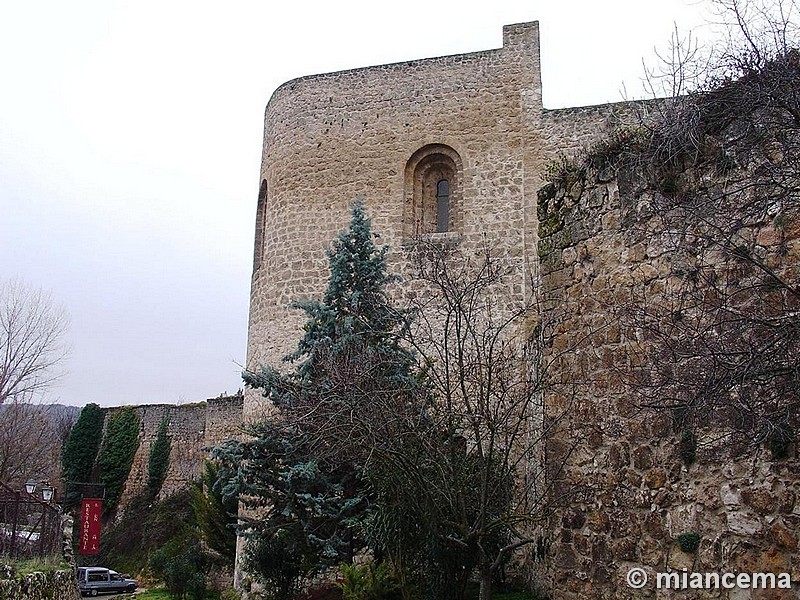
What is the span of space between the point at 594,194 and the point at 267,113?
13.4 meters

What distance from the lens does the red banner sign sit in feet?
81.1

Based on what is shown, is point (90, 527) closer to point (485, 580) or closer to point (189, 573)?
point (189, 573)

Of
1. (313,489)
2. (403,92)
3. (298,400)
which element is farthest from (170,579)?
(403,92)

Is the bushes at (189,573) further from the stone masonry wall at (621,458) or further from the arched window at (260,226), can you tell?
the stone masonry wall at (621,458)

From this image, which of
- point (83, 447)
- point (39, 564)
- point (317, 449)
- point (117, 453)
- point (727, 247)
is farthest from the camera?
point (83, 447)

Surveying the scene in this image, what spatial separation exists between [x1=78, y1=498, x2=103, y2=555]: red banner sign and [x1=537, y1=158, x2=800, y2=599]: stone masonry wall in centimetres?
2248

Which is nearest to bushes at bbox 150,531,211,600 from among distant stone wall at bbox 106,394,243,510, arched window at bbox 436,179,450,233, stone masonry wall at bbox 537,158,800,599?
distant stone wall at bbox 106,394,243,510

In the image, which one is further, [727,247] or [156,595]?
[156,595]

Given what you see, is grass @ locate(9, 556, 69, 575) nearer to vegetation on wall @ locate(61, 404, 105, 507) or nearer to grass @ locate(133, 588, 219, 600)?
grass @ locate(133, 588, 219, 600)

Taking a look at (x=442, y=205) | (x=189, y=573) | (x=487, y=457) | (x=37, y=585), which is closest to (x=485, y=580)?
(x=487, y=457)

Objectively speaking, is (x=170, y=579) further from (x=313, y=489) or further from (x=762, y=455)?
(x=762, y=455)

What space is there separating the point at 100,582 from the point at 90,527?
3185 millimetres

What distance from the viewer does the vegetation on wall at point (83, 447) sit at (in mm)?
29328

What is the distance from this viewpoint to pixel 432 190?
15812 mm
